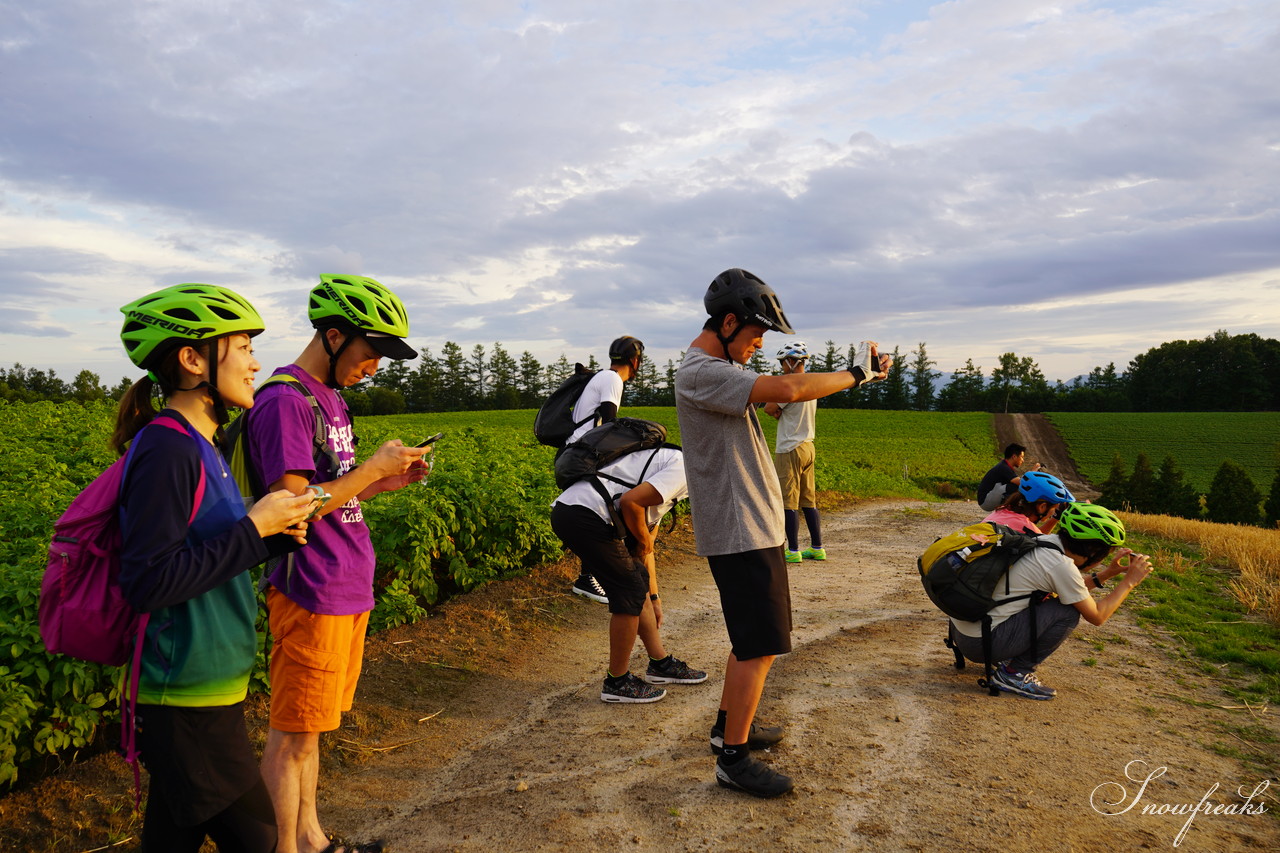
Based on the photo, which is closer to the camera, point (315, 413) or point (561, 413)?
point (315, 413)

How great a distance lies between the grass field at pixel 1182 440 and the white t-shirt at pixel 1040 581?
53.1 m

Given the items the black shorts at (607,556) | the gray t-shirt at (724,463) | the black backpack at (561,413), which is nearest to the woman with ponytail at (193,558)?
the gray t-shirt at (724,463)

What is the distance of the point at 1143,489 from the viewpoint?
4216cm

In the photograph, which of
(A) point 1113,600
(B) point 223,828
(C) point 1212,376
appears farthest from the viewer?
(C) point 1212,376

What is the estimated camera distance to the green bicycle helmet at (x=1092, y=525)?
4.79 meters

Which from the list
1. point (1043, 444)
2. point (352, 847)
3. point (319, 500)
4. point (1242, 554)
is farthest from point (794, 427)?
point (1043, 444)

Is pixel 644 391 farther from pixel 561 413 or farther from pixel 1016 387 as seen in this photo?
pixel 561 413

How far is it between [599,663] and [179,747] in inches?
162

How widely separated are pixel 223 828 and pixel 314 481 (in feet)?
3.74

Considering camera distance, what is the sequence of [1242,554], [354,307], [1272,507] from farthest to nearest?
[1272,507], [1242,554], [354,307]

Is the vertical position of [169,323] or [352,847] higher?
[169,323]

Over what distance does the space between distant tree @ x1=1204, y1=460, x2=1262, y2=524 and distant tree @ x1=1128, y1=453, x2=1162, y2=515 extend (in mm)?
2262

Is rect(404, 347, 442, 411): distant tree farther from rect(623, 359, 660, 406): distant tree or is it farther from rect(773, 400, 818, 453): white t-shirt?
rect(773, 400, 818, 453): white t-shirt

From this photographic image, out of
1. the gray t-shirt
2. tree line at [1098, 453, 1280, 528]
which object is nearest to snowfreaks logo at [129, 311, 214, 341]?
the gray t-shirt
